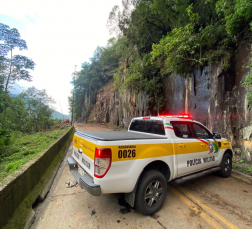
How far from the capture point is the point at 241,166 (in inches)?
211

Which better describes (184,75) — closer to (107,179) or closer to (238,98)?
(238,98)

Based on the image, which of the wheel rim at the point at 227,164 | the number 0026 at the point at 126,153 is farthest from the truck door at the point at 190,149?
the number 0026 at the point at 126,153

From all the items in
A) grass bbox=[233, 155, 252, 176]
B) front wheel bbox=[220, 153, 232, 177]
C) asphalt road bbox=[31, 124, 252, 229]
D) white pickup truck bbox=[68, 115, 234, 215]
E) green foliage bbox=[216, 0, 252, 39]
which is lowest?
asphalt road bbox=[31, 124, 252, 229]

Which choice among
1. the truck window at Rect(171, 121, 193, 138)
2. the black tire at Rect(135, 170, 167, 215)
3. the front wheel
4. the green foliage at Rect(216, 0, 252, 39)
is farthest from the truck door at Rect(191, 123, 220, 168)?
the green foliage at Rect(216, 0, 252, 39)

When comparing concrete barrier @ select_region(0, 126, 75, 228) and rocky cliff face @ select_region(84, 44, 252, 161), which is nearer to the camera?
concrete barrier @ select_region(0, 126, 75, 228)

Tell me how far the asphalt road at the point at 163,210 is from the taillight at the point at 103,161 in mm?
940

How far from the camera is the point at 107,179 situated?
93.0 inches

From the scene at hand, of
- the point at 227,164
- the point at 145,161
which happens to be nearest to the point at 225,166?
the point at 227,164

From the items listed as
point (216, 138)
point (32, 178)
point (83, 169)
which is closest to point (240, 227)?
point (216, 138)

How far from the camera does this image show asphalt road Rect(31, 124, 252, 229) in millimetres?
2512

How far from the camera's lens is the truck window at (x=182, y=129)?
139 inches

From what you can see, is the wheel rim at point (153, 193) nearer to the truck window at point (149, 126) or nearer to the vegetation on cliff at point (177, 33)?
the truck window at point (149, 126)

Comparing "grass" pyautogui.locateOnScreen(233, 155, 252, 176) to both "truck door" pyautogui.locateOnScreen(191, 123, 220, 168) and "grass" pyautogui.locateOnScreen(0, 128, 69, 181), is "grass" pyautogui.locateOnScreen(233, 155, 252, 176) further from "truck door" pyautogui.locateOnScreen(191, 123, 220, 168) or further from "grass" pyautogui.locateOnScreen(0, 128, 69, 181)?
"grass" pyautogui.locateOnScreen(0, 128, 69, 181)

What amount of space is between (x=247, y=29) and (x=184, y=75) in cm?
353
